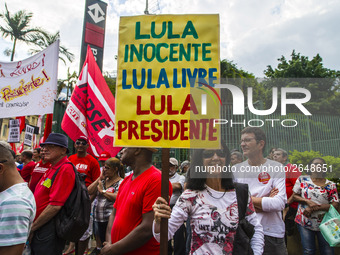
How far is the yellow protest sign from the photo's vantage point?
2135 millimetres

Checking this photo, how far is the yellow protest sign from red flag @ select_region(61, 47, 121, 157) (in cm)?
219

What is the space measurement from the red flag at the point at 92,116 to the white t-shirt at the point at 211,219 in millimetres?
2356

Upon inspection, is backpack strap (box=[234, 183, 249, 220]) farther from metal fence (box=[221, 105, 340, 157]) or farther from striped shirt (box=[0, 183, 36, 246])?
metal fence (box=[221, 105, 340, 157])

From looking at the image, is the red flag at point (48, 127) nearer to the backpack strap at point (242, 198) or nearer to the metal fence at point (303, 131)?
the backpack strap at point (242, 198)

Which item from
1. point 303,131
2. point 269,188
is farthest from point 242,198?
point 303,131

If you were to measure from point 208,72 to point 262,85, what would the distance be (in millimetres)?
20440

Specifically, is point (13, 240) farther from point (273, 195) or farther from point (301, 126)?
point (301, 126)

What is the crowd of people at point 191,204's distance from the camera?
2000mm

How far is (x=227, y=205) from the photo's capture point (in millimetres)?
2143

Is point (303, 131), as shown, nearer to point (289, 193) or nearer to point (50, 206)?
point (289, 193)

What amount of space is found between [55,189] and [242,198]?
6.16 ft

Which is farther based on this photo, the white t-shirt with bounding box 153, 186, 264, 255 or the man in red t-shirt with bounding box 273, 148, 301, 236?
the man in red t-shirt with bounding box 273, 148, 301, 236

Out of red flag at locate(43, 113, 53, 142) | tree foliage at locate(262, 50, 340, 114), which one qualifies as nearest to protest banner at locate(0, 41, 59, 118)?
red flag at locate(43, 113, 53, 142)

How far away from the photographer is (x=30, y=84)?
17.6 feet
